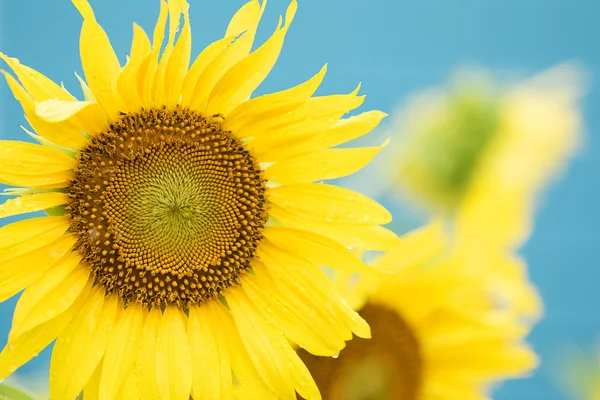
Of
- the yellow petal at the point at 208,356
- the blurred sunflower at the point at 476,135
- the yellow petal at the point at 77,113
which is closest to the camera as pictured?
the yellow petal at the point at 77,113

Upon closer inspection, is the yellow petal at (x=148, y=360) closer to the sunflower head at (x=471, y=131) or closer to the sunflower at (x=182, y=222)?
the sunflower at (x=182, y=222)

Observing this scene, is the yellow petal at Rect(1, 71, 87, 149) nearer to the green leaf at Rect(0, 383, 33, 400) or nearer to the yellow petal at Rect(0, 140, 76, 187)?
the yellow petal at Rect(0, 140, 76, 187)

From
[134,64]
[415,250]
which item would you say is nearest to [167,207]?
[134,64]

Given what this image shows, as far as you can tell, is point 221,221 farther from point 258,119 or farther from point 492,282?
point 492,282

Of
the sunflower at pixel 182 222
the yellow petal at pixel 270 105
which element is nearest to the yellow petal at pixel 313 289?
the sunflower at pixel 182 222

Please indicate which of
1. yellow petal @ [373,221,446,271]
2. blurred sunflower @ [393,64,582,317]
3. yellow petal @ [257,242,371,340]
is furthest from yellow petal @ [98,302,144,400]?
blurred sunflower @ [393,64,582,317]

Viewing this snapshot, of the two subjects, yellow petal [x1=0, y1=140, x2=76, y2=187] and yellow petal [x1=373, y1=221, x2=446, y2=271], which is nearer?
yellow petal [x1=0, y1=140, x2=76, y2=187]
